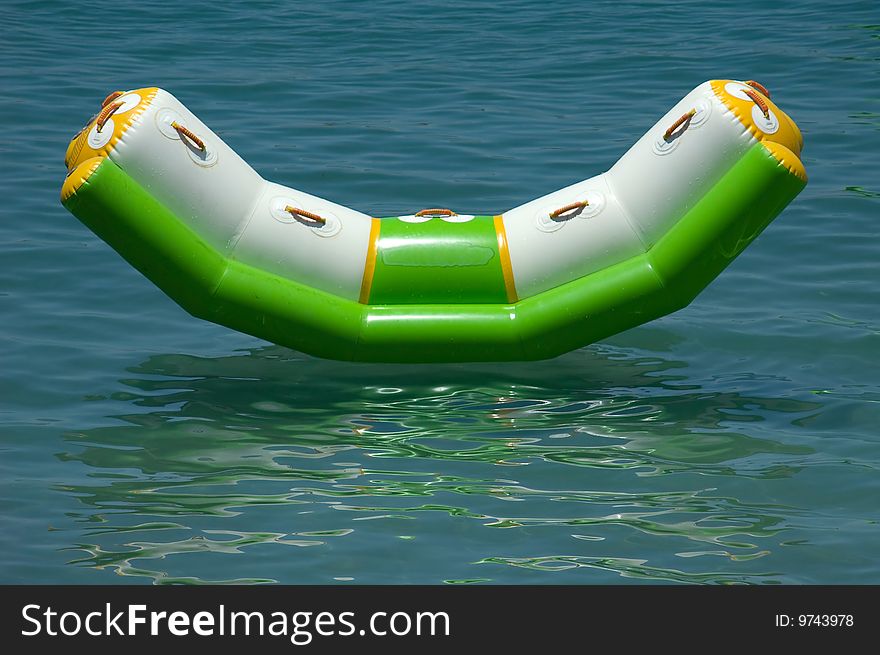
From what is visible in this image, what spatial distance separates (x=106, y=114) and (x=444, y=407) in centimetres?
152

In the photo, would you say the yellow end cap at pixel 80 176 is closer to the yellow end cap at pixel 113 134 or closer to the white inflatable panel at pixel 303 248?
the yellow end cap at pixel 113 134

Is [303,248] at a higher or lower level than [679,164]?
lower

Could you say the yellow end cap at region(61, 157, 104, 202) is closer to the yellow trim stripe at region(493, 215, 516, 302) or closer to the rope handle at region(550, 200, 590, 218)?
the yellow trim stripe at region(493, 215, 516, 302)

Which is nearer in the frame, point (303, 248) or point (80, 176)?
point (80, 176)

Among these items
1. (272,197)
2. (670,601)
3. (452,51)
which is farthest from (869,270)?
(452,51)

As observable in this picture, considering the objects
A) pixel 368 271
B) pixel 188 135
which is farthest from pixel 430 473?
pixel 188 135

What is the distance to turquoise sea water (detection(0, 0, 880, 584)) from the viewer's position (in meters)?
3.71

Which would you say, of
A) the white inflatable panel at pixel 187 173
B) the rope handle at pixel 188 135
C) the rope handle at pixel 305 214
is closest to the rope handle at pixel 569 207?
the rope handle at pixel 305 214

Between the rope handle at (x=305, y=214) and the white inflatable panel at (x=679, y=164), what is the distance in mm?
1021

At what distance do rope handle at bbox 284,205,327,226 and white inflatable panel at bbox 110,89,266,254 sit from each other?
0.13 m

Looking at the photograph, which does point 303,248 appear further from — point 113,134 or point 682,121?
point 682,121

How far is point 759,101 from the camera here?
476 centimetres

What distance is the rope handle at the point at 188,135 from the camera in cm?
474

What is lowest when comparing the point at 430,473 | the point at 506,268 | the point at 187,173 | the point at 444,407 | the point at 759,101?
the point at 430,473
